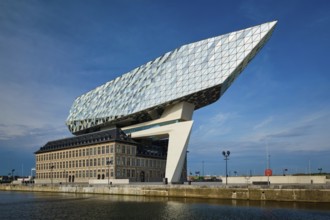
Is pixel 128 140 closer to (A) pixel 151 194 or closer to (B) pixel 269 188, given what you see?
(A) pixel 151 194

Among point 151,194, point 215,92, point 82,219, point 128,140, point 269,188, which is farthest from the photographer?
point 128,140

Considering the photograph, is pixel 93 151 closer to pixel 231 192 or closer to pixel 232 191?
pixel 231 192

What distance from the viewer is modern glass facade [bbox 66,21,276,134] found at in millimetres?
78625

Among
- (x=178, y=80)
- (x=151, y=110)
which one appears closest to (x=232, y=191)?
(x=178, y=80)

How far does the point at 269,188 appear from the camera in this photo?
53.9 m

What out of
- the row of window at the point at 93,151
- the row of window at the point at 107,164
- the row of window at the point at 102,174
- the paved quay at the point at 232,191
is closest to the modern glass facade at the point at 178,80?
the row of window at the point at 93,151

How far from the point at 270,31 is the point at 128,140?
50.6 meters

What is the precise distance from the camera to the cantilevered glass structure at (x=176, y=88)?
3113 inches

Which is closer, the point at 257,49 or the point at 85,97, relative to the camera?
the point at 257,49

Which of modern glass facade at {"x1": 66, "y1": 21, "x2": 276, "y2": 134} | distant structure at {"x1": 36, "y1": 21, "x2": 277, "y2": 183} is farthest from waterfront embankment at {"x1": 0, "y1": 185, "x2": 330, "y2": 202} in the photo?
modern glass facade at {"x1": 66, "y1": 21, "x2": 276, "y2": 134}

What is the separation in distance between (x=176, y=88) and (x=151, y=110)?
38.4 feet

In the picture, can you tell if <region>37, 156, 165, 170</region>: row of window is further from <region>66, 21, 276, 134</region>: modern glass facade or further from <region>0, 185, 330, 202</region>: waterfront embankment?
<region>0, 185, 330, 202</region>: waterfront embankment

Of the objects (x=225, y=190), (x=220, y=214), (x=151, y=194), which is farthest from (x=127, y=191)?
(x=220, y=214)

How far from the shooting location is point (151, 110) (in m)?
95.7
